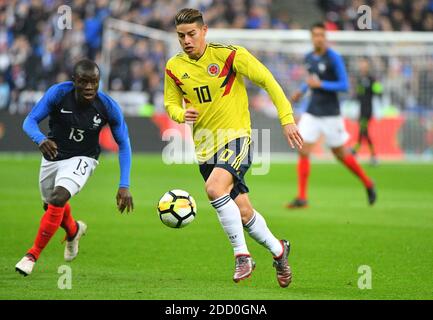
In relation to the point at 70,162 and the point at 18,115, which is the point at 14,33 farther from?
the point at 70,162

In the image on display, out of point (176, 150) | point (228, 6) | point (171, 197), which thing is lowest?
point (176, 150)

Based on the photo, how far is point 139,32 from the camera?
1152 inches

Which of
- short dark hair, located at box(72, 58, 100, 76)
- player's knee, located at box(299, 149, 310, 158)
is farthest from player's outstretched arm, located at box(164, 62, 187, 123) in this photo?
player's knee, located at box(299, 149, 310, 158)

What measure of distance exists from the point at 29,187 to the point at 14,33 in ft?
38.8

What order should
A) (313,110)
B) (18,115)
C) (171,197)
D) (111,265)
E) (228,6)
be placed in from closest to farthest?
(171,197) < (111,265) < (313,110) < (18,115) < (228,6)

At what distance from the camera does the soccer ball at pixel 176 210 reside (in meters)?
8.73

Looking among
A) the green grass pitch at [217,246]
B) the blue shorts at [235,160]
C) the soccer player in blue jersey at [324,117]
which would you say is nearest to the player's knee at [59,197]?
the green grass pitch at [217,246]

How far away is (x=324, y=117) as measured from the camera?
15.3 meters

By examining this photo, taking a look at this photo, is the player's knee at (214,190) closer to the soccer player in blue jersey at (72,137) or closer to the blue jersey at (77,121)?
the soccer player in blue jersey at (72,137)

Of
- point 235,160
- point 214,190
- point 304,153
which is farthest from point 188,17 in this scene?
point 304,153

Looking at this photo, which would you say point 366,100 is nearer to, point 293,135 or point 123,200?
point 123,200

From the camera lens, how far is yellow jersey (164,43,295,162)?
8453 millimetres

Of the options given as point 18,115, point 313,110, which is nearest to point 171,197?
point 313,110

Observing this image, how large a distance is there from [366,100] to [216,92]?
17.1 m
